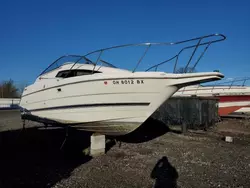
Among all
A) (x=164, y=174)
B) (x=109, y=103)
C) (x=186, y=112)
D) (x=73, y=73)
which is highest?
(x=73, y=73)

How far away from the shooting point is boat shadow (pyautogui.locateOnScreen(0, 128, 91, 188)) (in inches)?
167

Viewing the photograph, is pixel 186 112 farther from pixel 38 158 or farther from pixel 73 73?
pixel 38 158

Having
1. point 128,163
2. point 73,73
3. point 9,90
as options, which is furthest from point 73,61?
point 9,90

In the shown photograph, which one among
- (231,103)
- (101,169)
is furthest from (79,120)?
(231,103)

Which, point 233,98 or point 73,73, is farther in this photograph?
point 233,98

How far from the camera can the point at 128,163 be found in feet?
17.6

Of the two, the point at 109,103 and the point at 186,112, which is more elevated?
the point at 109,103

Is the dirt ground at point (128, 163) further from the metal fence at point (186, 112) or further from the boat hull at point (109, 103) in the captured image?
the metal fence at point (186, 112)

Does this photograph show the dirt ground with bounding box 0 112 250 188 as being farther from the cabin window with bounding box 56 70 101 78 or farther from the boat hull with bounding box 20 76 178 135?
the cabin window with bounding box 56 70 101 78

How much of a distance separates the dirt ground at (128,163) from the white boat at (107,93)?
0.92m

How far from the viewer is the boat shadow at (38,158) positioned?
13.9 ft

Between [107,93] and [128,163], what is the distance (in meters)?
Answer: 1.81

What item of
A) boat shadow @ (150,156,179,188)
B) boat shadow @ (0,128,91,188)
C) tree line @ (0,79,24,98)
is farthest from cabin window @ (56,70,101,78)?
tree line @ (0,79,24,98)

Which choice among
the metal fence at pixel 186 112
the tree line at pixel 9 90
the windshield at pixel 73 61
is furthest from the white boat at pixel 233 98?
the tree line at pixel 9 90
